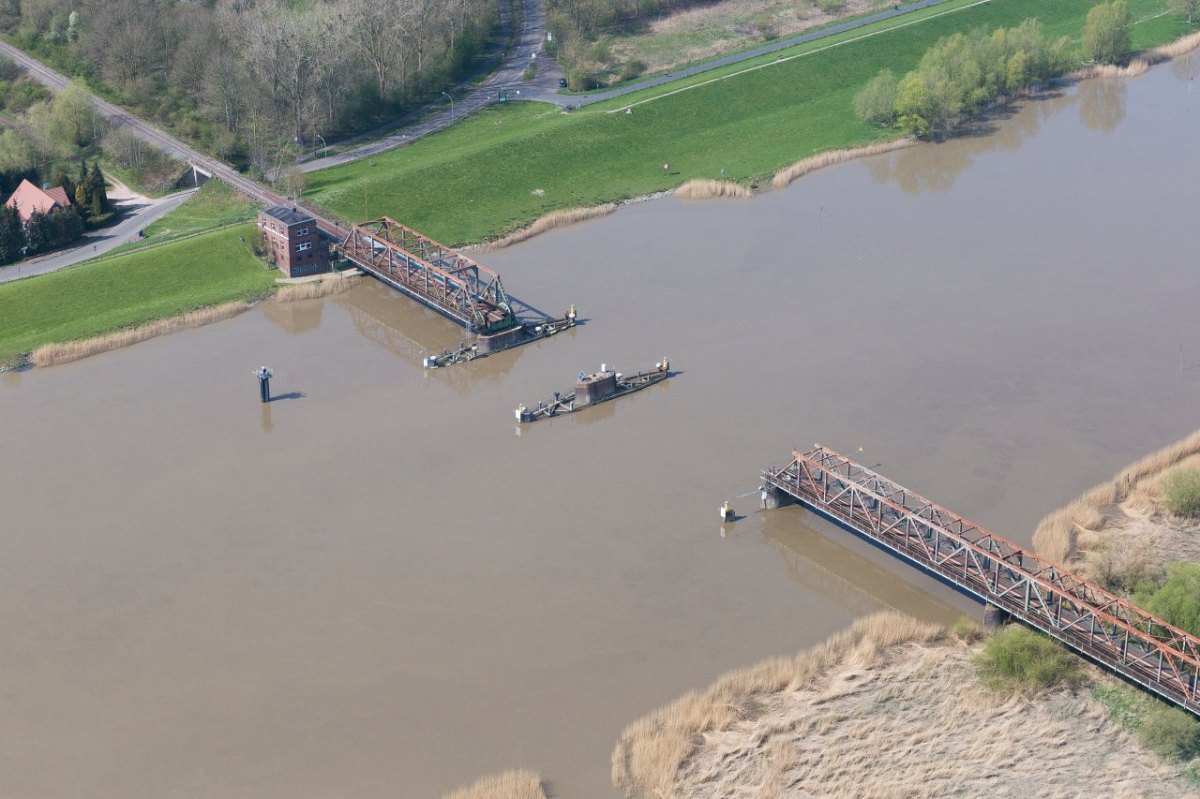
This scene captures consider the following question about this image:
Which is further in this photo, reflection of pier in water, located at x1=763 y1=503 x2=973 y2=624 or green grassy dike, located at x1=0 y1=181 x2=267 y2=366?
green grassy dike, located at x1=0 y1=181 x2=267 y2=366

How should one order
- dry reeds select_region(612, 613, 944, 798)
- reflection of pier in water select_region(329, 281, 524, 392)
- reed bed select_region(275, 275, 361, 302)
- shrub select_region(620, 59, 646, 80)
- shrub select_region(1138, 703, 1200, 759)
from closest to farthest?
shrub select_region(1138, 703, 1200, 759), dry reeds select_region(612, 613, 944, 798), reflection of pier in water select_region(329, 281, 524, 392), reed bed select_region(275, 275, 361, 302), shrub select_region(620, 59, 646, 80)

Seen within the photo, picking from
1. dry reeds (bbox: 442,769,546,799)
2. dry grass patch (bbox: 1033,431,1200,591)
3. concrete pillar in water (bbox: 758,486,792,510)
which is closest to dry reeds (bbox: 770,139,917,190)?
dry grass patch (bbox: 1033,431,1200,591)

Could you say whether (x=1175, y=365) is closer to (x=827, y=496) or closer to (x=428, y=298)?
(x=827, y=496)

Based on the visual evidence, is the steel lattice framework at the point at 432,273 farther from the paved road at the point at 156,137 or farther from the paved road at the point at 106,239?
the paved road at the point at 106,239

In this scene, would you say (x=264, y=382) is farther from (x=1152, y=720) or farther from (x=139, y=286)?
(x=1152, y=720)

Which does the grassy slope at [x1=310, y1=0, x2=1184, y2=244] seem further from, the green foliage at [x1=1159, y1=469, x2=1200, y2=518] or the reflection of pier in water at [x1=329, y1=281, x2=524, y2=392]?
the green foliage at [x1=1159, y1=469, x2=1200, y2=518]

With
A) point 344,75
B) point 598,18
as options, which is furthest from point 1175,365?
point 598,18

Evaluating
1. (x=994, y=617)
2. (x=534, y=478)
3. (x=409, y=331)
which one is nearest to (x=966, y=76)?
(x=409, y=331)
